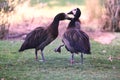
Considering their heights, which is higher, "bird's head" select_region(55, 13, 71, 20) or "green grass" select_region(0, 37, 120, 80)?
"bird's head" select_region(55, 13, 71, 20)

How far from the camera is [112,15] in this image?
64.5ft

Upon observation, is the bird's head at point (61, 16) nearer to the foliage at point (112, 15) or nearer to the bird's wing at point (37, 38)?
the bird's wing at point (37, 38)

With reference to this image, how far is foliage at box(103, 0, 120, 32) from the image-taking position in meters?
19.6

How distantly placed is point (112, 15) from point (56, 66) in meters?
8.49

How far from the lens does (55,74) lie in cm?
1060

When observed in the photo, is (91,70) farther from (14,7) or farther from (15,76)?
(14,7)

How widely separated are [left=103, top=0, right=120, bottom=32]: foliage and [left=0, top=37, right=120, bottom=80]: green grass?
16.6 ft

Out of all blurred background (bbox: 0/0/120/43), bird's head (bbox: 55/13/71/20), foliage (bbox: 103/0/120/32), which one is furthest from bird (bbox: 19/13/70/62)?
foliage (bbox: 103/0/120/32)

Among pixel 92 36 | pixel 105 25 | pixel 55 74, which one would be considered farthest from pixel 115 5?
pixel 55 74

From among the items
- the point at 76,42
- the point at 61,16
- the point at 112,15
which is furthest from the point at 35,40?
the point at 112,15

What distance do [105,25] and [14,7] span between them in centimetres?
478

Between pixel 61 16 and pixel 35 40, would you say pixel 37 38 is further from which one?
pixel 61 16

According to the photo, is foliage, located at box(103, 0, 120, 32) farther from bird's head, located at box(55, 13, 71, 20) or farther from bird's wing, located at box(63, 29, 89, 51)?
bird's wing, located at box(63, 29, 89, 51)

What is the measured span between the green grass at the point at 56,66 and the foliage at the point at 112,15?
5048 mm
